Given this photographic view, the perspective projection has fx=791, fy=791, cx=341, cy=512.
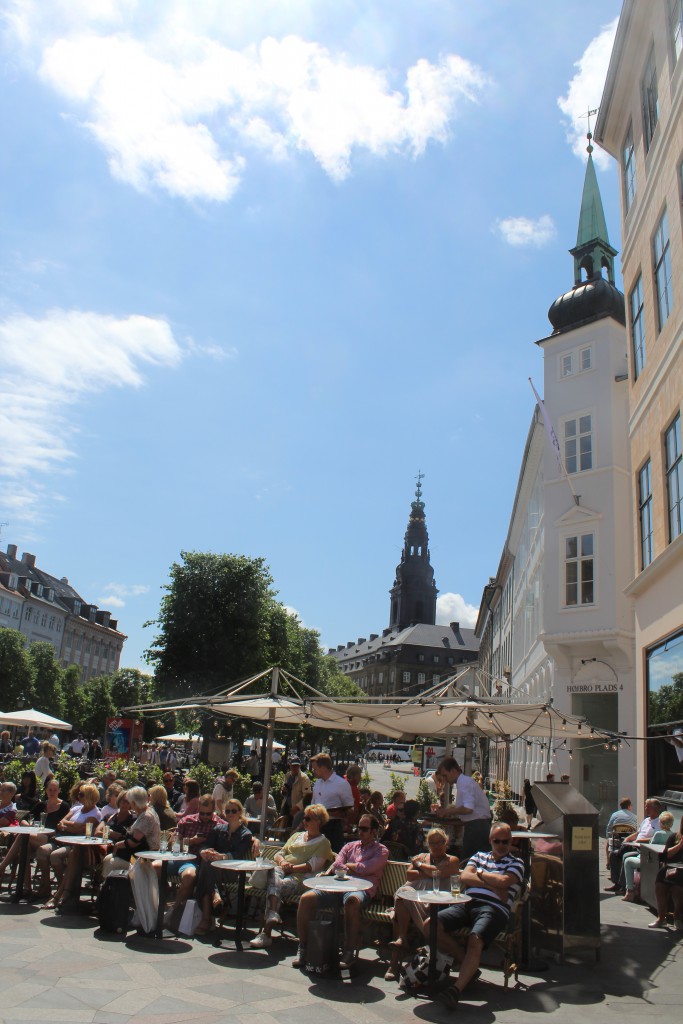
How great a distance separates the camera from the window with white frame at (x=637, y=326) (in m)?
16.0

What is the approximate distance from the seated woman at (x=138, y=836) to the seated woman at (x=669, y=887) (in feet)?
20.5

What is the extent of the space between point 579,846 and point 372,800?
570 cm

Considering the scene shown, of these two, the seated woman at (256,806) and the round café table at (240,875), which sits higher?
the seated woman at (256,806)

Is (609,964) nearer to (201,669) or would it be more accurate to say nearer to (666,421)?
(666,421)

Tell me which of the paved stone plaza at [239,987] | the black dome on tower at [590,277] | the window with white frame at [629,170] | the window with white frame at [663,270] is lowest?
the paved stone plaza at [239,987]

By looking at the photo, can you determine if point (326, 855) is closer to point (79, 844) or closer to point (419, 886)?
point (419, 886)

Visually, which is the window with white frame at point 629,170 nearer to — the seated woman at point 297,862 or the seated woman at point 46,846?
the seated woman at point 297,862

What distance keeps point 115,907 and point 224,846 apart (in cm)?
135

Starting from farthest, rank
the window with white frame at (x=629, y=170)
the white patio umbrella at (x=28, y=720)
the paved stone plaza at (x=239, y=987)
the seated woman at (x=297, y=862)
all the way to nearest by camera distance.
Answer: the white patio umbrella at (x=28, y=720)
the window with white frame at (x=629, y=170)
the seated woman at (x=297, y=862)
the paved stone plaza at (x=239, y=987)

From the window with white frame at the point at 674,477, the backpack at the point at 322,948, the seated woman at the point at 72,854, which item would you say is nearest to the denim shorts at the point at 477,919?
the backpack at the point at 322,948

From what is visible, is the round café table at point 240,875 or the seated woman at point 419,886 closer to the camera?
the seated woman at point 419,886

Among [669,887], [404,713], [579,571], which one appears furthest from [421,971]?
[579,571]

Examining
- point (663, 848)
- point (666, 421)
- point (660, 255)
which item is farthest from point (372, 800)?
point (660, 255)

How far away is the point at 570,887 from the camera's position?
795cm
